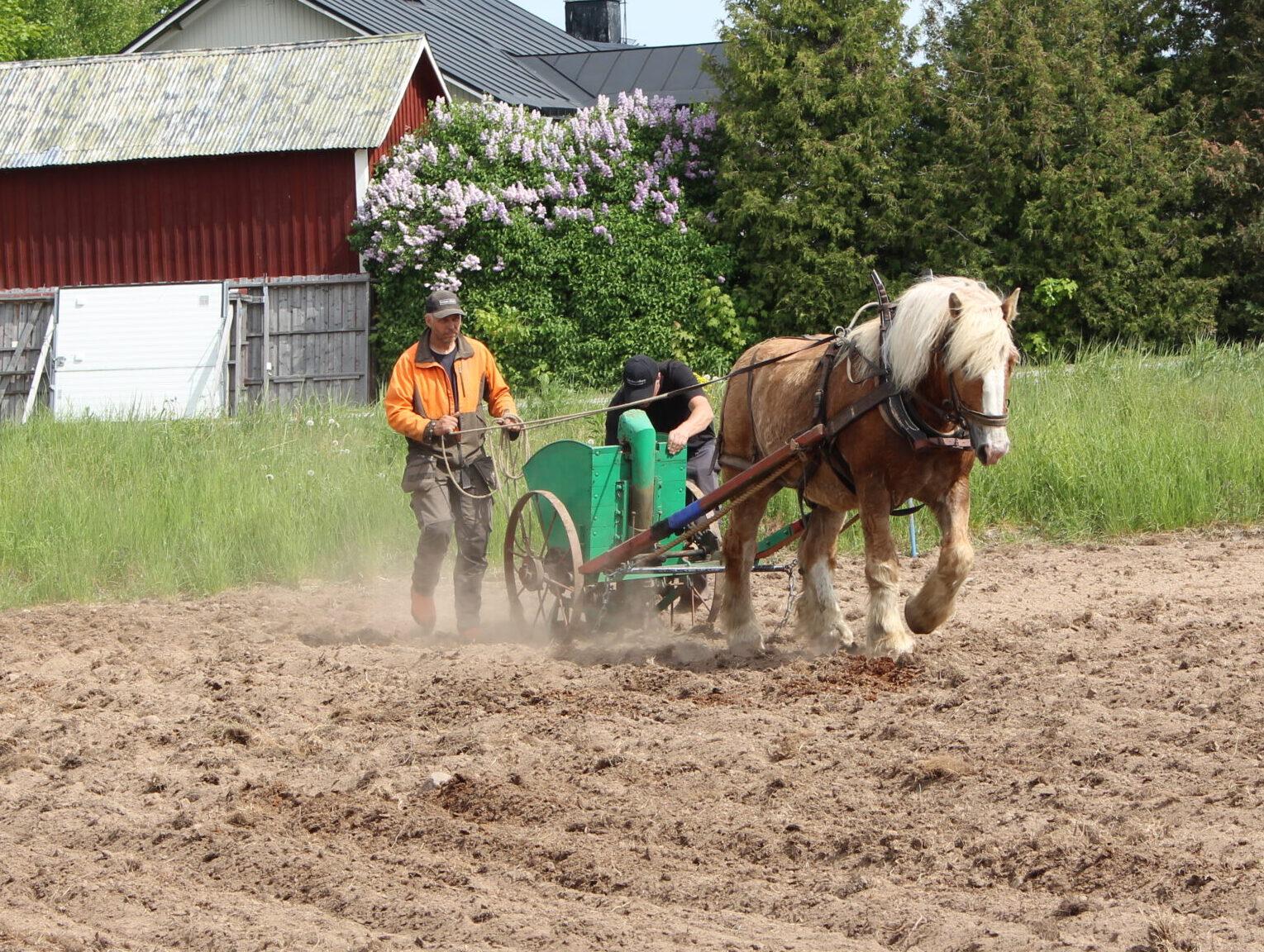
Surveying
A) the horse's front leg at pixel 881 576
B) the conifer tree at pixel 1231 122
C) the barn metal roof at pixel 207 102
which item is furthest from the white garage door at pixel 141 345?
the horse's front leg at pixel 881 576

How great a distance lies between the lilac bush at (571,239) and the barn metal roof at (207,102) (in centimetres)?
197

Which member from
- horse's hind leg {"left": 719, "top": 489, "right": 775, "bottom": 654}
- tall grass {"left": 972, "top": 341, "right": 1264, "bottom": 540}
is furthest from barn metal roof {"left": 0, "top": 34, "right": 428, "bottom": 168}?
horse's hind leg {"left": 719, "top": 489, "right": 775, "bottom": 654}

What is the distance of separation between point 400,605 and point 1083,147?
10.2m

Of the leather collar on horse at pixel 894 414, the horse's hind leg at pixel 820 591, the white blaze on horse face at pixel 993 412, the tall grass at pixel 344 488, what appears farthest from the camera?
the tall grass at pixel 344 488

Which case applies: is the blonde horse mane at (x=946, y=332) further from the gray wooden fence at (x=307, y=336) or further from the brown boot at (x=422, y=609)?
the gray wooden fence at (x=307, y=336)

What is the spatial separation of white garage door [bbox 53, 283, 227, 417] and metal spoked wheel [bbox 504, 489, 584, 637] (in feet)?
37.1

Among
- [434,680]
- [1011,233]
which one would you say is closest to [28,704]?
[434,680]

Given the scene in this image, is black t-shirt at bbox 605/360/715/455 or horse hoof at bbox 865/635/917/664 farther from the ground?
black t-shirt at bbox 605/360/715/455

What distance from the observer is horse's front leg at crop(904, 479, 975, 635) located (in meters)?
6.27

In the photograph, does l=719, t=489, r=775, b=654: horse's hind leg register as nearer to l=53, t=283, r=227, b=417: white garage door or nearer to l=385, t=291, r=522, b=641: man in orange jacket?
l=385, t=291, r=522, b=641: man in orange jacket

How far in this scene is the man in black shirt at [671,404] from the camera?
8.11m

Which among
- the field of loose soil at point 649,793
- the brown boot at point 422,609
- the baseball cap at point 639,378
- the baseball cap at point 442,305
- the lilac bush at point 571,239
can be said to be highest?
the lilac bush at point 571,239

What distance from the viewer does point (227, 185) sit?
2047 cm

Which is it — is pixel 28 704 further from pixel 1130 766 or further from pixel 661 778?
pixel 1130 766
